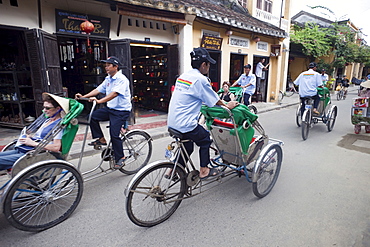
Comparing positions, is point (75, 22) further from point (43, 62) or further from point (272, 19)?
point (272, 19)

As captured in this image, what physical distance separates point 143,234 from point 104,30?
6214 mm

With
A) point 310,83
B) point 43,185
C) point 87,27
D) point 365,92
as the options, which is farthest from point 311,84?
point 43,185

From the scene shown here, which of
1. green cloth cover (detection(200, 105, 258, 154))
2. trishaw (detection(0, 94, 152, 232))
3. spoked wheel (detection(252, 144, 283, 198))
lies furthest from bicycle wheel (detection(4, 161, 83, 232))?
spoked wheel (detection(252, 144, 283, 198))

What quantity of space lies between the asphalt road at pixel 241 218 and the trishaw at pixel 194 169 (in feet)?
→ 0.58

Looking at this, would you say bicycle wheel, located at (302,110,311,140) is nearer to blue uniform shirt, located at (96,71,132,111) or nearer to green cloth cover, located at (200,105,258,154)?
green cloth cover, located at (200,105,258,154)

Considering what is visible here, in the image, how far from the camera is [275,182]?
3.42 m

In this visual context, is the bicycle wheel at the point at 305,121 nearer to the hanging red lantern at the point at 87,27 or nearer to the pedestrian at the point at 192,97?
the pedestrian at the point at 192,97

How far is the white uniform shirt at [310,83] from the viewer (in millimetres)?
6102

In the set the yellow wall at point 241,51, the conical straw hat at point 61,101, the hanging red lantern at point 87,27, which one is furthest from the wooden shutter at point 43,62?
the yellow wall at point 241,51

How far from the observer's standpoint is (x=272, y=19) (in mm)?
14086

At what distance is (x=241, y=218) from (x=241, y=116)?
1190 mm

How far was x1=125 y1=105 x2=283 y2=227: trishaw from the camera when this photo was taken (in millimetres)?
2449

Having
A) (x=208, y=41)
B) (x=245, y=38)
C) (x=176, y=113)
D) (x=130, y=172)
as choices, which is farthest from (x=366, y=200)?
(x=245, y=38)

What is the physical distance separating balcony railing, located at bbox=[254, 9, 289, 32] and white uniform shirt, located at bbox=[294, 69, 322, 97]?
844 centimetres
